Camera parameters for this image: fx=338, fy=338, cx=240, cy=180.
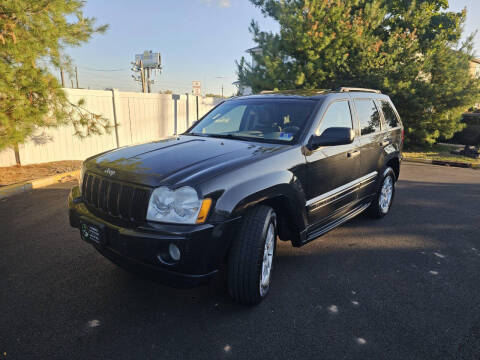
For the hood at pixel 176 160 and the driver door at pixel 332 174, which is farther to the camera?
the driver door at pixel 332 174

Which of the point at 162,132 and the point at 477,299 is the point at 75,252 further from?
the point at 162,132

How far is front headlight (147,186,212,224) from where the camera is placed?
7.66 ft

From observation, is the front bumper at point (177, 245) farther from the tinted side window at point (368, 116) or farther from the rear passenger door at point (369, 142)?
the tinted side window at point (368, 116)

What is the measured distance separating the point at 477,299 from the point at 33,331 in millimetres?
3642

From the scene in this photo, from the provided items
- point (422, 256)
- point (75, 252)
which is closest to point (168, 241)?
point (75, 252)

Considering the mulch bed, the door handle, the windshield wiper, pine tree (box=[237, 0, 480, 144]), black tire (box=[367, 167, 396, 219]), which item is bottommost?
the mulch bed

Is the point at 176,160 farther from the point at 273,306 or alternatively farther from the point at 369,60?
the point at 369,60

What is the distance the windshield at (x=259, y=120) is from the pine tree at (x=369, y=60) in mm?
8581

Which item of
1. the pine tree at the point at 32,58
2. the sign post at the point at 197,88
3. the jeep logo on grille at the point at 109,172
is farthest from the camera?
the sign post at the point at 197,88

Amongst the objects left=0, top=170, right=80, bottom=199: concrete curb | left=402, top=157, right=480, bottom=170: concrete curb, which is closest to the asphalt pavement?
left=0, top=170, right=80, bottom=199: concrete curb

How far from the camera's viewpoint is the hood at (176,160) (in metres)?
2.48

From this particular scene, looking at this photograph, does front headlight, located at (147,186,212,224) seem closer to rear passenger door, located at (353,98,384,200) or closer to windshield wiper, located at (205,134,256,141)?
windshield wiper, located at (205,134,256,141)

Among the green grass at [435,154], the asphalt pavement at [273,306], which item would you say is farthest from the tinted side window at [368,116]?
the green grass at [435,154]

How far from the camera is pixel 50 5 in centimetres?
614
